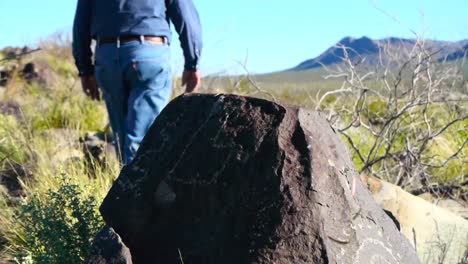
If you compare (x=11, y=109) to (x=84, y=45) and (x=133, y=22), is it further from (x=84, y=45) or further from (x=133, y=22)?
(x=133, y=22)

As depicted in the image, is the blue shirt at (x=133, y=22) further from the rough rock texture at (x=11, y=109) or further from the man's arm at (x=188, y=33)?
the rough rock texture at (x=11, y=109)

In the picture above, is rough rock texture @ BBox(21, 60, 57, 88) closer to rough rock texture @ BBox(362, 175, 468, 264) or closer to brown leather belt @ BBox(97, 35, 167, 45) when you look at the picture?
brown leather belt @ BBox(97, 35, 167, 45)

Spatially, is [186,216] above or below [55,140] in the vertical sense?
above

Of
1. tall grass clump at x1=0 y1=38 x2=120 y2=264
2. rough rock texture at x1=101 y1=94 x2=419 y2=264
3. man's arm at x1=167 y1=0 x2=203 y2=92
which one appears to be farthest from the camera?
man's arm at x1=167 y1=0 x2=203 y2=92

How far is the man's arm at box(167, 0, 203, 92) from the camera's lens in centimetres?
554

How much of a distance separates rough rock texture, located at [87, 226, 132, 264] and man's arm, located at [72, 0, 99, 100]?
271 cm

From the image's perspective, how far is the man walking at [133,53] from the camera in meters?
5.27

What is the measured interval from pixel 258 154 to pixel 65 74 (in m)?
17.3

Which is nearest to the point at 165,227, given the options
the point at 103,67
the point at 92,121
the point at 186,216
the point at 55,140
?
the point at 186,216

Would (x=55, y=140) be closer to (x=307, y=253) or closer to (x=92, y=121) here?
(x=92, y=121)

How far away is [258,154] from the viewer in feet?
10.4

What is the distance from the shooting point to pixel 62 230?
371cm

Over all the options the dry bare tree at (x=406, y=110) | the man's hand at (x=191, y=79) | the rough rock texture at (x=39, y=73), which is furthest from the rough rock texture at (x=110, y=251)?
the rough rock texture at (x=39, y=73)

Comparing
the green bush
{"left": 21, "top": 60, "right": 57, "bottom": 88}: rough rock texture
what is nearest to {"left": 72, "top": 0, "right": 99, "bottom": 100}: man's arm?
the green bush
